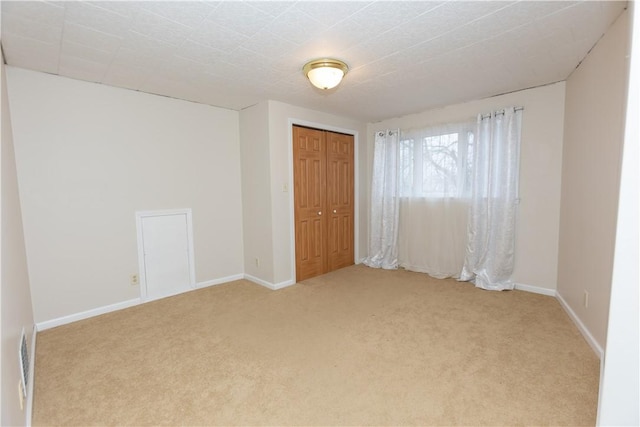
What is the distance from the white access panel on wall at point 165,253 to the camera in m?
3.25

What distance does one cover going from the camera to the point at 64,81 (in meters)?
2.69

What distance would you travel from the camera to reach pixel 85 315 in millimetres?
2861

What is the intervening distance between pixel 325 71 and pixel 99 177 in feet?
7.86

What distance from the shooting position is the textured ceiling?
1769mm

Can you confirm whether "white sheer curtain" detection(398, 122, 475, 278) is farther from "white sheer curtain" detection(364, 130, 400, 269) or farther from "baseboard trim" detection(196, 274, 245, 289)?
"baseboard trim" detection(196, 274, 245, 289)

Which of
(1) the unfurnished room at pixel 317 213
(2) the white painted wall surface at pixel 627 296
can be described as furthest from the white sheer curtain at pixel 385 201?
(2) the white painted wall surface at pixel 627 296

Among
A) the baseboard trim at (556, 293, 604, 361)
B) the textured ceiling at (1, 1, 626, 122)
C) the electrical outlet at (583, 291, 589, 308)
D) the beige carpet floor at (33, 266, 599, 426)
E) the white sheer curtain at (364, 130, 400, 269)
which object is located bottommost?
the beige carpet floor at (33, 266, 599, 426)

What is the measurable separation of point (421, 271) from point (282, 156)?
253cm

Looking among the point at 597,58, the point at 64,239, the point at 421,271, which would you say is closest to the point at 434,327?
the point at 421,271

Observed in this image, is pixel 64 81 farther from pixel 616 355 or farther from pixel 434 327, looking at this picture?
pixel 616 355

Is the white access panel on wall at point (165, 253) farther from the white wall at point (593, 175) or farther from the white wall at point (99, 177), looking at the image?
the white wall at point (593, 175)

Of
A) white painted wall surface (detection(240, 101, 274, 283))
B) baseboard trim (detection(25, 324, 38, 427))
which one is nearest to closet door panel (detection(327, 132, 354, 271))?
white painted wall surface (detection(240, 101, 274, 283))

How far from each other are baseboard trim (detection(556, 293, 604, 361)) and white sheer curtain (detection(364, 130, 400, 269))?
2022 millimetres

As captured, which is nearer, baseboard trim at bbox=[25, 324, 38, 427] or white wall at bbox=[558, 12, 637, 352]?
baseboard trim at bbox=[25, 324, 38, 427]
